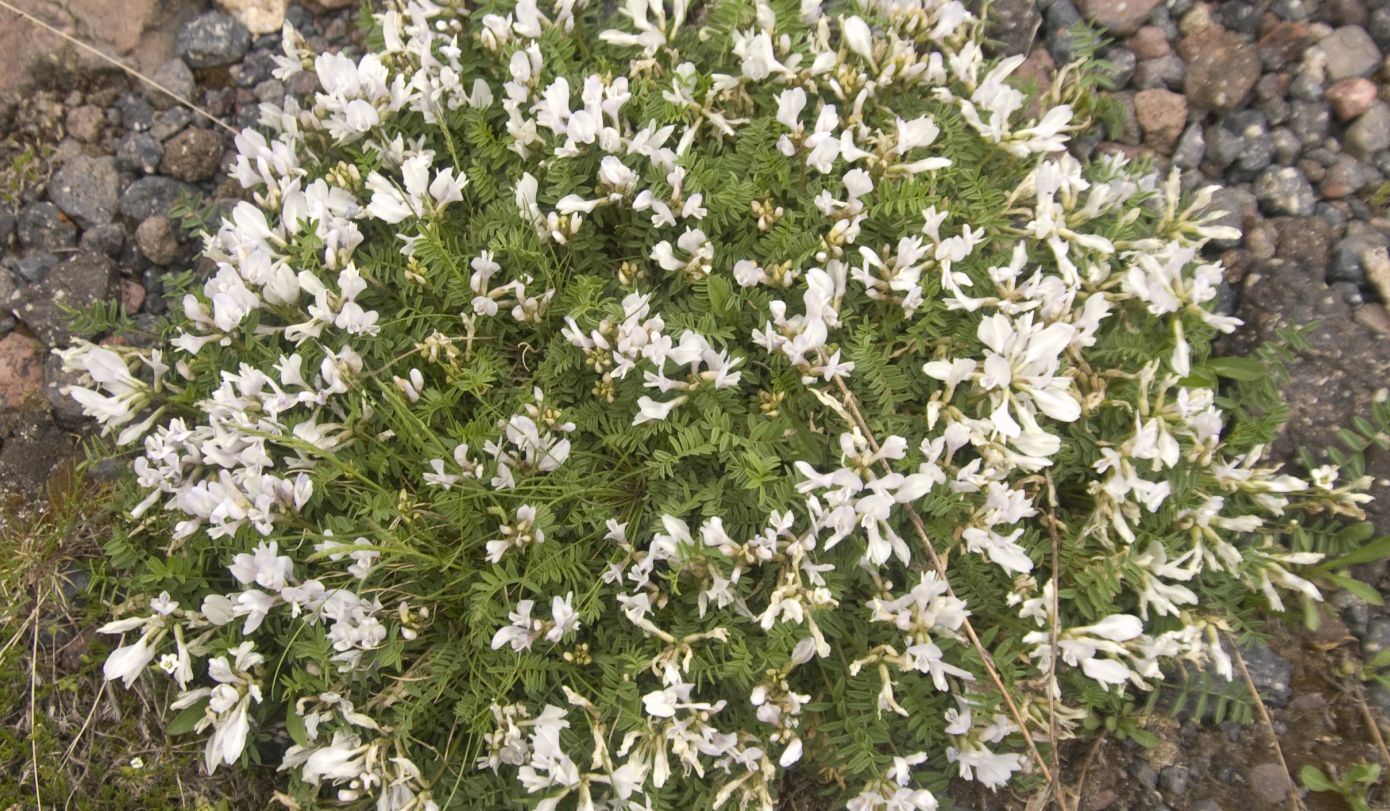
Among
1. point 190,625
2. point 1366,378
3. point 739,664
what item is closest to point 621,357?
point 739,664

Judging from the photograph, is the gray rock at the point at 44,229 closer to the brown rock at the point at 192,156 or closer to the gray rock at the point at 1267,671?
the brown rock at the point at 192,156

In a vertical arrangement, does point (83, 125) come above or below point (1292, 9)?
below

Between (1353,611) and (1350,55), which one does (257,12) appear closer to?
(1350,55)

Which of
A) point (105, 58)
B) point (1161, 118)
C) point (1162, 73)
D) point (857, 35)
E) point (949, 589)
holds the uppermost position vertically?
point (857, 35)

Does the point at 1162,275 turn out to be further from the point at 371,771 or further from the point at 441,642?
the point at 371,771

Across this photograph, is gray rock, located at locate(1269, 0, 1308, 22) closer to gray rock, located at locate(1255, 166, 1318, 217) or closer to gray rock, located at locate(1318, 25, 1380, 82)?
gray rock, located at locate(1318, 25, 1380, 82)

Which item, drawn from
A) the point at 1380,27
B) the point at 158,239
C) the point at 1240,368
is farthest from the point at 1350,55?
the point at 158,239
